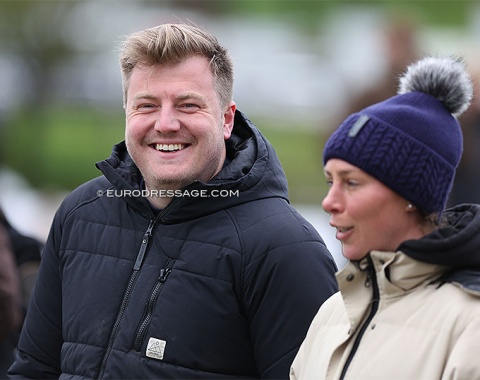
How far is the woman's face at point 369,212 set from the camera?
292 cm

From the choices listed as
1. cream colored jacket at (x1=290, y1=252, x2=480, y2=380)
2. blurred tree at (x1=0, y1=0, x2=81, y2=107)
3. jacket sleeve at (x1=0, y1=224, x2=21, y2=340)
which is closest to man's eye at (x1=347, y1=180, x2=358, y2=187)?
cream colored jacket at (x1=290, y1=252, x2=480, y2=380)

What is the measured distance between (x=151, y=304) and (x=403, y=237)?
101 centimetres

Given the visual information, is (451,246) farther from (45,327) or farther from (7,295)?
(7,295)

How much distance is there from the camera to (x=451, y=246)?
2783mm

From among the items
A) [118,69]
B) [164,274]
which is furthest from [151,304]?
[118,69]

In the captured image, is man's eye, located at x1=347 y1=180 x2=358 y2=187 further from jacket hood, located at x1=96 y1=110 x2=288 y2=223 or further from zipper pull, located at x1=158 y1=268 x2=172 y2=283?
zipper pull, located at x1=158 y1=268 x2=172 y2=283

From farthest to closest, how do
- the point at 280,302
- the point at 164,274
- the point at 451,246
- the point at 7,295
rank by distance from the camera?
the point at 7,295 < the point at 164,274 < the point at 280,302 < the point at 451,246

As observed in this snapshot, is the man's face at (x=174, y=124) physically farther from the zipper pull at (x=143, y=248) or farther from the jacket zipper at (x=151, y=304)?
the jacket zipper at (x=151, y=304)

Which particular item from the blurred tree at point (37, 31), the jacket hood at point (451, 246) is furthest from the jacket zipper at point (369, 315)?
the blurred tree at point (37, 31)

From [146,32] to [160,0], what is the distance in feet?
54.6

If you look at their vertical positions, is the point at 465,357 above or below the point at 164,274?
above

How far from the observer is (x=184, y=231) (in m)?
3.61

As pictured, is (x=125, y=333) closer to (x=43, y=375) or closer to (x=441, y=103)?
(x=43, y=375)

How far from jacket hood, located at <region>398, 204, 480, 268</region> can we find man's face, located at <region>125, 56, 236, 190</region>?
41.2 inches
